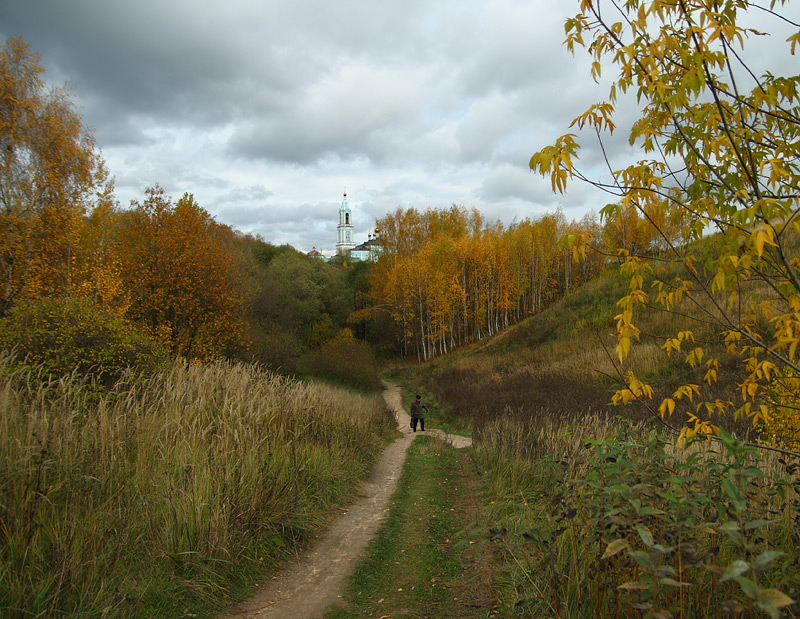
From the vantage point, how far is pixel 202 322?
1942 centimetres

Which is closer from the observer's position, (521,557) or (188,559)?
(188,559)

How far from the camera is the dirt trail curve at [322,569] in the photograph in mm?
3803

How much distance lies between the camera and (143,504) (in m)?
4.01

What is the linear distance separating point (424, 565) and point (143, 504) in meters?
2.76

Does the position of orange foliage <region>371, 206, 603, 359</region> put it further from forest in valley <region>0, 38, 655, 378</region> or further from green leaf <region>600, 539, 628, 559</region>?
green leaf <region>600, 539, 628, 559</region>

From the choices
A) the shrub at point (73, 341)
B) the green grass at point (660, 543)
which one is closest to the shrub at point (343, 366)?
the shrub at point (73, 341)

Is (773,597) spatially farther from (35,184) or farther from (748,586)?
(35,184)

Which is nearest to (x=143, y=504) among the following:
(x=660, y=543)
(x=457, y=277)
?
(x=660, y=543)

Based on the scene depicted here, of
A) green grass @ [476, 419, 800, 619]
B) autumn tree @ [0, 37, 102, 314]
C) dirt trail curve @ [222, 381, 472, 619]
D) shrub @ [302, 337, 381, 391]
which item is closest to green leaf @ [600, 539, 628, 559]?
green grass @ [476, 419, 800, 619]

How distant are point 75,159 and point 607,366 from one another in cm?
2095

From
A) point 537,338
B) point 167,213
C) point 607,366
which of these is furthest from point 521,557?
point 537,338

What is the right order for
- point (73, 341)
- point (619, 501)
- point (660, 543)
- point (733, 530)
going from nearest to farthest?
1. point (733, 530)
2. point (660, 543)
3. point (619, 501)
4. point (73, 341)

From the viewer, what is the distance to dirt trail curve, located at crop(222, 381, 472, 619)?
3803mm

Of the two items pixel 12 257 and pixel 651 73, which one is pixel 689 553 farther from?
pixel 12 257
